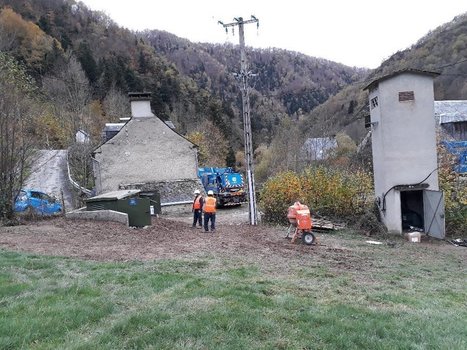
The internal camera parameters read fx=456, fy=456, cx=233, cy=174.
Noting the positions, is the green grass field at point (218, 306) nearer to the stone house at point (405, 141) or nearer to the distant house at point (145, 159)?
the stone house at point (405, 141)

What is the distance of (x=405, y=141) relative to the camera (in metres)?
20.4

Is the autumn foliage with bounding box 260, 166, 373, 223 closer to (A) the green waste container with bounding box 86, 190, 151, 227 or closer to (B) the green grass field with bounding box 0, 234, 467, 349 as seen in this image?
(A) the green waste container with bounding box 86, 190, 151, 227

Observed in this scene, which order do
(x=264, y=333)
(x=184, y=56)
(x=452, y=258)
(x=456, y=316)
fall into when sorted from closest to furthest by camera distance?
1. (x=264, y=333)
2. (x=456, y=316)
3. (x=452, y=258)
4. (x=184, y=56)

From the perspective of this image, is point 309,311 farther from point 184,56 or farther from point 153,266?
point 184,56

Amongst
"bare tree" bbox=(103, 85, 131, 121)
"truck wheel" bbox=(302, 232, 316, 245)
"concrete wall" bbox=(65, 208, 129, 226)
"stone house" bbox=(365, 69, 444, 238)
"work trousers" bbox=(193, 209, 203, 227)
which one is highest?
"bare tree" bbox=(103, 85, 131, 121)

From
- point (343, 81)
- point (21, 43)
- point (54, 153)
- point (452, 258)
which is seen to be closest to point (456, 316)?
point (452, 258)

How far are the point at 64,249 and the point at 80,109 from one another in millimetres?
37152

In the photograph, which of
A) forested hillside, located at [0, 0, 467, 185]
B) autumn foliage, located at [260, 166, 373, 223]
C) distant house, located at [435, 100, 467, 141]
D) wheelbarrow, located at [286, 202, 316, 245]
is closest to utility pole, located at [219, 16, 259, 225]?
autumn foliage, located at [260, 166, 373, 223]

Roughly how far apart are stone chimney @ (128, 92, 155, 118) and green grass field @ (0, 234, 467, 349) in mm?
22950

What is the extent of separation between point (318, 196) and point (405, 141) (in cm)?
487

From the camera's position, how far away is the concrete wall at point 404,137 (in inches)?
802

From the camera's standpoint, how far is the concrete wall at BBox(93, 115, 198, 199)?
31.3 metres

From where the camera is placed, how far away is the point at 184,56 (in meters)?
132

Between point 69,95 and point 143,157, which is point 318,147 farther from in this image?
point 69,95
